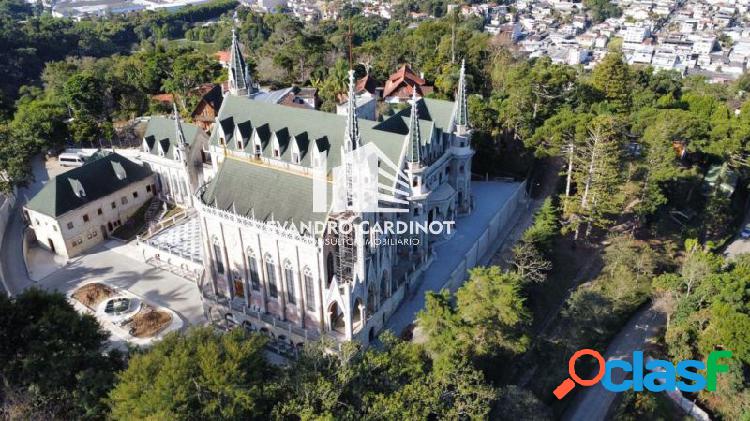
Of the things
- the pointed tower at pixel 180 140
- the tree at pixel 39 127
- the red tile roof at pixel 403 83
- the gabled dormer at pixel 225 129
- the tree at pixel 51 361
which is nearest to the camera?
the tree at pixel 51 361

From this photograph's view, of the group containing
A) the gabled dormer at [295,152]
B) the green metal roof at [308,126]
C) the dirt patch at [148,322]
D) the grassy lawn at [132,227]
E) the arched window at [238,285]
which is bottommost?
the dirt patch at [148,322]

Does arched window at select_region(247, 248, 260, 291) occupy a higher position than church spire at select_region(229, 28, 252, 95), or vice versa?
church spire at select_region(229, 28, 252, 95)

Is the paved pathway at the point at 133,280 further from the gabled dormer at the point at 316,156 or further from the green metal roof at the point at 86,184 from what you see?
the gabled dormer at the point at 316,156

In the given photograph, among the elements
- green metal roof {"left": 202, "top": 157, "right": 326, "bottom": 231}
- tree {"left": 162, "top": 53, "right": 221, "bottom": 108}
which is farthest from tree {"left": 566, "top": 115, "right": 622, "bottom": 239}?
tree {"left": 162, "top": 53, "right": 221, "bottom": 108}

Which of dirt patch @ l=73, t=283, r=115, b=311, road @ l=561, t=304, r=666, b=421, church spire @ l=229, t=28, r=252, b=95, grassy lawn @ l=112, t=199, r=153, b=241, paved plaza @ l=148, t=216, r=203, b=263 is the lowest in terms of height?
road @ l=561, t=304, r=666, b=421

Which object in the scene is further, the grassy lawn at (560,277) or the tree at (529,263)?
the grassy lawn at (560,277)

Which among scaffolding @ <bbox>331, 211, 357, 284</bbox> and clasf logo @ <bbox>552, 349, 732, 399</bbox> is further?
clasf logo @ <bbox>552, 349, 732, 399</bbox>

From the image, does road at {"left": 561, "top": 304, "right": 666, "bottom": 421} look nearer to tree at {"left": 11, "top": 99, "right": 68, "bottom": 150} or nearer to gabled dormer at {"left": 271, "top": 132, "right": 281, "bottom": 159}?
gabled dormer at {"left": 271, "top": 132, "right": 281, "bottom": 159}

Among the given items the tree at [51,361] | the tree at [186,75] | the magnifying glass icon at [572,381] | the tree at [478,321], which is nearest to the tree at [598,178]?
the magnifying glass icon at [572,381]
